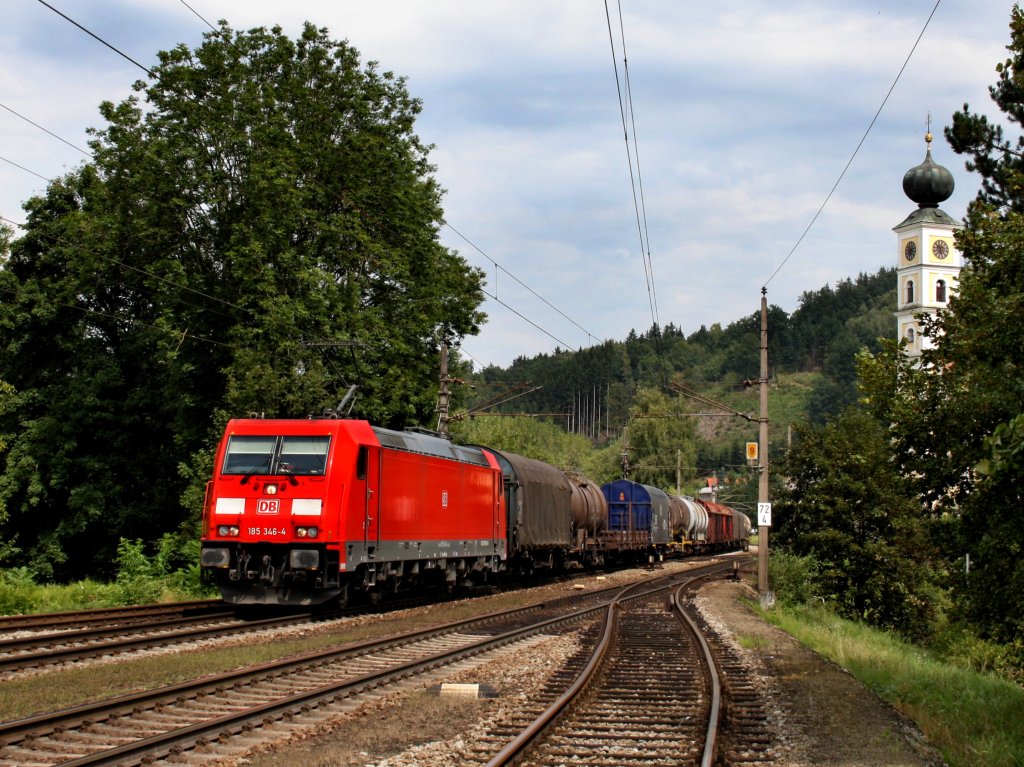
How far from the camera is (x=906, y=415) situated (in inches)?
780

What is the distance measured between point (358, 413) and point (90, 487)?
36.5ft

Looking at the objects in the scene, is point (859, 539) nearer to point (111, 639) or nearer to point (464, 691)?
point (111, 639)

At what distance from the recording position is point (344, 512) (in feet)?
58.4

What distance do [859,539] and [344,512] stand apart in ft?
81.3

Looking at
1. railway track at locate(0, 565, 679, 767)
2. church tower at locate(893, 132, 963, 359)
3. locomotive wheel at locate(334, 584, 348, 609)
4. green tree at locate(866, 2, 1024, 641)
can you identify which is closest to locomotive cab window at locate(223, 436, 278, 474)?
locomotive wheel at locate(334, 584, 348, 609)

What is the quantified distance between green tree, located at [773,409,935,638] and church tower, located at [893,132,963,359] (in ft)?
215

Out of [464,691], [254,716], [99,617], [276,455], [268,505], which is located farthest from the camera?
[276,455]

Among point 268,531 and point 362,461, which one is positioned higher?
point 362,461

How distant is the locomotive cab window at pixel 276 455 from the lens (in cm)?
1809

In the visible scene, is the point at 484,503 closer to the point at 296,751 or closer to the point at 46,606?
the point at 46,606

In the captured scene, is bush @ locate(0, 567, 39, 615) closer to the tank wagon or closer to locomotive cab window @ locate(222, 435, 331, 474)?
locomotive cab window @ locate(222, 435, 331, 474)

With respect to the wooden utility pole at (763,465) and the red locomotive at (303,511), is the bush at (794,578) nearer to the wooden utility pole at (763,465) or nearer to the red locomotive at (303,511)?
the wooden utility pole at (763,465)

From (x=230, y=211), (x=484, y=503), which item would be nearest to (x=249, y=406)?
(x=484, y=503)

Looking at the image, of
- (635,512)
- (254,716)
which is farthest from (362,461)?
(635,512)
